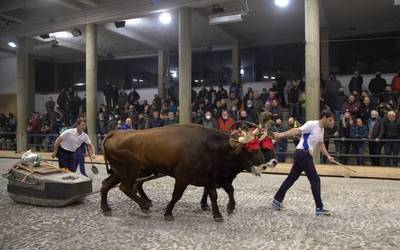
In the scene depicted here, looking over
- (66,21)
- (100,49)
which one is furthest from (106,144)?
(100,49)

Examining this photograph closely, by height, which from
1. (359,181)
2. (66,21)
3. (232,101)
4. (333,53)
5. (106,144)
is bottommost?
(359,181)

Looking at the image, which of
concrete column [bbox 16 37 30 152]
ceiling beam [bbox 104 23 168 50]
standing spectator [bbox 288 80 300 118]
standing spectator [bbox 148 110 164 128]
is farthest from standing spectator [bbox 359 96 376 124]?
concrete column [bbox 16 37 30 152]

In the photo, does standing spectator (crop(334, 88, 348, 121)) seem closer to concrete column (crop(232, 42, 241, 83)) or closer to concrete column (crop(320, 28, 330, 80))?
concrete column (crop(320, 28, 330, 80))

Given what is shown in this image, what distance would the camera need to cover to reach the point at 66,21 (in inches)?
789

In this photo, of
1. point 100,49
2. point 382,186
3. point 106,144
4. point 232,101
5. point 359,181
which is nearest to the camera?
point 106,144

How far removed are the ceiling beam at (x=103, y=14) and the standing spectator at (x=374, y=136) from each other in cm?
710

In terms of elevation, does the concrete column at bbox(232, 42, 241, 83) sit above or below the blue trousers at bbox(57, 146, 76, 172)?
above

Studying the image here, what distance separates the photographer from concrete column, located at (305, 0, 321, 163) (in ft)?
47.3

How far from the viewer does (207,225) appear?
6.44m

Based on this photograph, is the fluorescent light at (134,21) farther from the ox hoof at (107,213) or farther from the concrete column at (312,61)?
the ox hoof at (107,213)

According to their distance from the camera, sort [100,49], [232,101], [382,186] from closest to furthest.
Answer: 1. [382,186]
2. [232,101]
3. [100,49]

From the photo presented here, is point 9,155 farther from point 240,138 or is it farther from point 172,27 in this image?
point 240,138

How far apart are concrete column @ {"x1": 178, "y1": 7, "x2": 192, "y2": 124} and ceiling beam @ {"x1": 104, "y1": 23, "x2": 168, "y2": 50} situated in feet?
14.8

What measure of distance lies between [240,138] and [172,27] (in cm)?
1577
